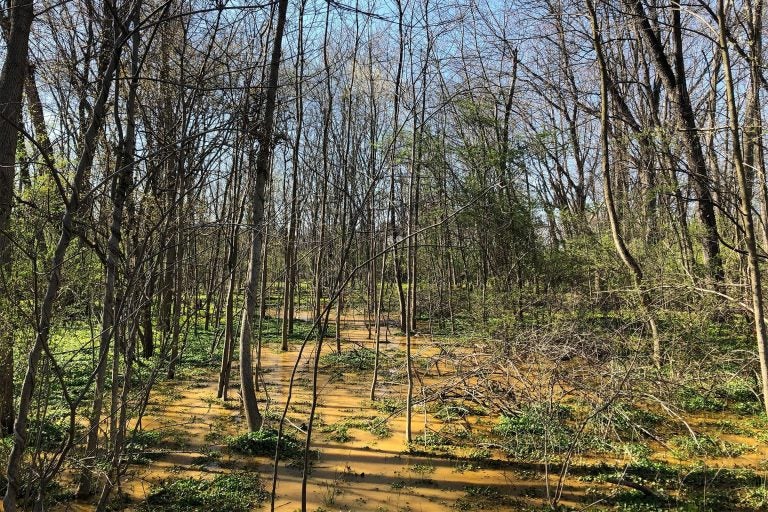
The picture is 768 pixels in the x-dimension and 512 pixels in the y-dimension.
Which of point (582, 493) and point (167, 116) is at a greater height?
point (167, 116)

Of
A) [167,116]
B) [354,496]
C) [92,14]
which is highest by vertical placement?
[92,14]

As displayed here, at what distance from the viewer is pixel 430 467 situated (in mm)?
5309

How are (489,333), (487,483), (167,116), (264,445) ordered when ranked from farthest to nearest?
1. (489,333)
2. (264,445)
3. (487,483)
4. (167,116)

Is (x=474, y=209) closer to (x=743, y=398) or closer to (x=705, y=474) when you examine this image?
(x=743, y=398)

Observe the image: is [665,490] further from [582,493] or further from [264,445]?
[264,445]

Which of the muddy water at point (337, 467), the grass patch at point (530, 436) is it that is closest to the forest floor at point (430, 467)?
the muddy water at point (337, 467)

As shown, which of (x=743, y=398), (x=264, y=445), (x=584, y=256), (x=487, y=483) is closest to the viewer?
(x=487, y=483)

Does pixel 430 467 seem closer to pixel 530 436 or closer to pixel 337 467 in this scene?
pixel 337 467

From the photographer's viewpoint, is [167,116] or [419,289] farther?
[419,289]

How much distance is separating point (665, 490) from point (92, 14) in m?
6.20

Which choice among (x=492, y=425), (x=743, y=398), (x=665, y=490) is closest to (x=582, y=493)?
(x=665, y=490)

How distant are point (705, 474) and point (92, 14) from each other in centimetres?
650

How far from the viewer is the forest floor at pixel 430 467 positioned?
14.6ft

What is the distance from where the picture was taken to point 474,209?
401 inches
